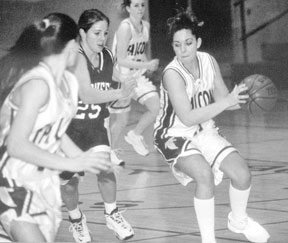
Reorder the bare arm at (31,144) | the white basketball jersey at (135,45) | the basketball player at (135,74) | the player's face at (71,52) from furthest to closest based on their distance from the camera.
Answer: the white basketball jersey at (135,45) < the basketball player at (135,74) < the player's face at (71,52) < the bare arm at (31,144)

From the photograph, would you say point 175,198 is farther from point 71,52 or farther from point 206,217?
point 71,52

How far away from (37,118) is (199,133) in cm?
192

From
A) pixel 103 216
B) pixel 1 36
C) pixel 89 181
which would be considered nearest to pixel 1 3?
pixel 1 36

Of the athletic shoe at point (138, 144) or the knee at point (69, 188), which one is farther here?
the athletic shoe at point (138, 144)

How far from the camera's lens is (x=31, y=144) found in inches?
149

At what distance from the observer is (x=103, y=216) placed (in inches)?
262

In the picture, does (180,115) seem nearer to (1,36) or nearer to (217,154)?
(217,154)

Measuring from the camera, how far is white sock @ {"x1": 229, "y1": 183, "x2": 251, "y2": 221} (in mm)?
5547

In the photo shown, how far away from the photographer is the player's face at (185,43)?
5.65 metres

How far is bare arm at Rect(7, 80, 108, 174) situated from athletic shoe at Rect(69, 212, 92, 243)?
205cm

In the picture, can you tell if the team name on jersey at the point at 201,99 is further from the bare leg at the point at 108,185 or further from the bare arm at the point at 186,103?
the bare leg at the point at 108,185

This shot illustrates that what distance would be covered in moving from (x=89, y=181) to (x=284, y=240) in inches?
111

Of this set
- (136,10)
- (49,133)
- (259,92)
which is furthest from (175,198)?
(49,133)

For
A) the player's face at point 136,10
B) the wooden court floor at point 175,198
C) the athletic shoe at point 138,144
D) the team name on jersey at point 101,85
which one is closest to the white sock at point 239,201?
the wooden court floor at point 175,198
